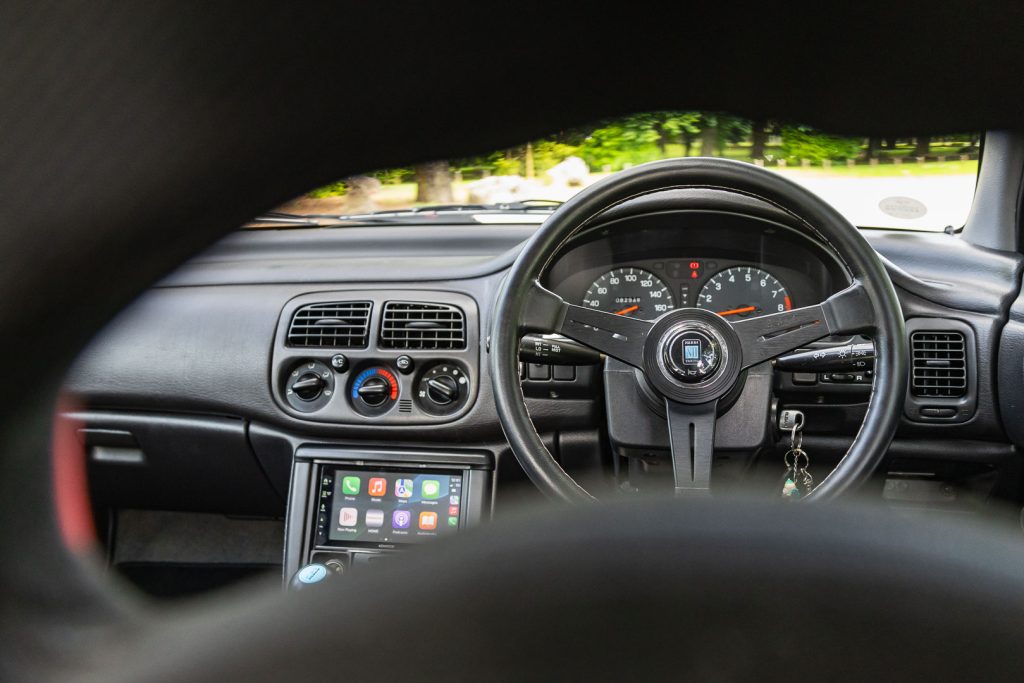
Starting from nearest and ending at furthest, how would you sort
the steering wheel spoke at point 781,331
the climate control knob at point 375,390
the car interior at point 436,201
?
1. the car interior at point 436,201
2. the steering wheel spoke at point 781,331
3. the climate control knob at point 375,390

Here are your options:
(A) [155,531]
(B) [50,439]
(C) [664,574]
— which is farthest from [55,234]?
(A) [155,531]

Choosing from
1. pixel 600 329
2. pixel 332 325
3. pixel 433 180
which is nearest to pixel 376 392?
pixel 332 325

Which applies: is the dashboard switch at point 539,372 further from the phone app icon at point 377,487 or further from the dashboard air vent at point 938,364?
the dashboard air vent at point 938,364

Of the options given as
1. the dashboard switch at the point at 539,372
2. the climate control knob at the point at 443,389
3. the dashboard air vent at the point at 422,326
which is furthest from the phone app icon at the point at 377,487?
the dashboard switch at the point at 539,372

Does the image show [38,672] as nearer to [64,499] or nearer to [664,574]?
[64,499]

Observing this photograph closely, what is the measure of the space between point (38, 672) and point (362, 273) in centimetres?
193

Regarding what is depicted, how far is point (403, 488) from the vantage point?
2.33m

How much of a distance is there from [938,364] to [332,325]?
148 centimetres

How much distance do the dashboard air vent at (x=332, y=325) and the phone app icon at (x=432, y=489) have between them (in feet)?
1.26

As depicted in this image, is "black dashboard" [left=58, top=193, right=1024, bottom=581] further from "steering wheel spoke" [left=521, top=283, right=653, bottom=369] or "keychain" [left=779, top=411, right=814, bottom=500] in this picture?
"steering wheel spoke" [left=521, top=283, right=653, bottom=369]

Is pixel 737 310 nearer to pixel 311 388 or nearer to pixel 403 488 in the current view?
pixel 403 488

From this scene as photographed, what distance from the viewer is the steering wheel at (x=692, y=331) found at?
5.67 feet

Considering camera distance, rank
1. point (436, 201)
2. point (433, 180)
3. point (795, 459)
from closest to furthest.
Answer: point (433, 180), point (436, 201), point (795, 459)

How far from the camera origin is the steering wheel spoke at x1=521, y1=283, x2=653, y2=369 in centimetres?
190
